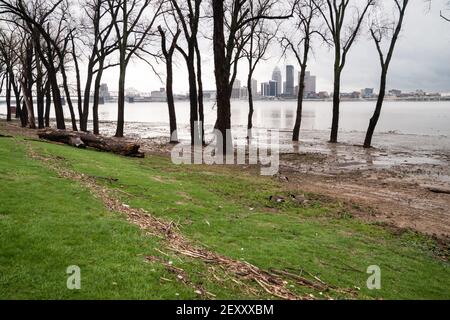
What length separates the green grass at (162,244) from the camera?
4.91 m

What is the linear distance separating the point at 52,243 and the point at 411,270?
608cm

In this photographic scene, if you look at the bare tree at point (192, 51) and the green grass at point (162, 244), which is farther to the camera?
the bare tree at point (192, 51)

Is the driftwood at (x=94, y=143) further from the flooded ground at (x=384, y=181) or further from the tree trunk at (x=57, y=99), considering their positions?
the tree trunk at (x=57, y=99)

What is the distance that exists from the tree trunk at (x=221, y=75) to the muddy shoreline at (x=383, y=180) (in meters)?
3.66

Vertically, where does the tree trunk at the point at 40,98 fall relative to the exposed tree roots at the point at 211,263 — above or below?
above

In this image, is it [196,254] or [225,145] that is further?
[225,145]

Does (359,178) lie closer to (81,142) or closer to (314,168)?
→ (314,168)

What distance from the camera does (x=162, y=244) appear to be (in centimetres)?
642

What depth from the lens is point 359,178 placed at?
16.8 meters

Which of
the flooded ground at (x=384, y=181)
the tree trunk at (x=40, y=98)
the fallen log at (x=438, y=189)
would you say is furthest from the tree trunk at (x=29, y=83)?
the fallen log at (x=438, y=189)

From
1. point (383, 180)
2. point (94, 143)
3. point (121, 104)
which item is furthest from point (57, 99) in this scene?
point (383, 180)

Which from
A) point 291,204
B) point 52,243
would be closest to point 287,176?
point 291,204

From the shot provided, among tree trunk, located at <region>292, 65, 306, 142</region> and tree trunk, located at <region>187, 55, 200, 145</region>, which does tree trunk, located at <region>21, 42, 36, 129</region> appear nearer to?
tree trunk, located at <region>187, 55, 200, 145</region>

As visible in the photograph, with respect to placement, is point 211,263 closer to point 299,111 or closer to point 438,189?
point 438,189
